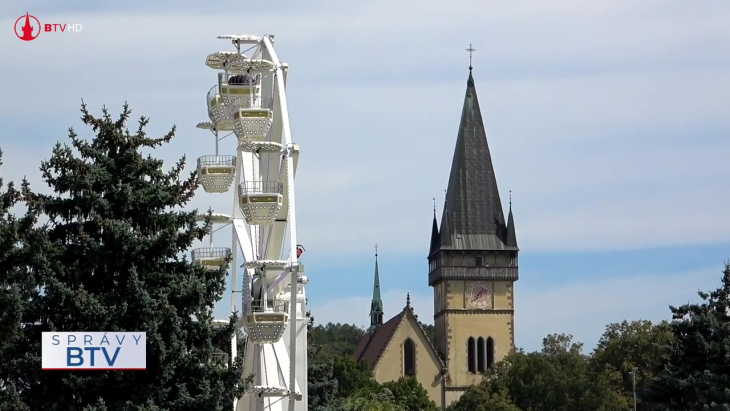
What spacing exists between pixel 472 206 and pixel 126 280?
A: 3566 inches

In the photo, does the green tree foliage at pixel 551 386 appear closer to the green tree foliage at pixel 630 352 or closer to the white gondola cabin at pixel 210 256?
the green tree foliage at pixel 630 352

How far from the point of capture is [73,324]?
38.3 m

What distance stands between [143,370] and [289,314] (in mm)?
6313

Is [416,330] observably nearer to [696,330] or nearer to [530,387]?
[530,387]

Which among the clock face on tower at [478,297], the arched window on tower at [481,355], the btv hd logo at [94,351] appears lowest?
the btv hd logo at [94,351]

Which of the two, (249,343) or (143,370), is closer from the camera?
(143,370)

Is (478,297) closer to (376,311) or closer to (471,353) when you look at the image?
(471,353)

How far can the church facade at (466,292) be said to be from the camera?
127500mm

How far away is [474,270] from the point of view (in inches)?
5044

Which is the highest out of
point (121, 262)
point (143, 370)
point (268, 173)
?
point (268, 173)

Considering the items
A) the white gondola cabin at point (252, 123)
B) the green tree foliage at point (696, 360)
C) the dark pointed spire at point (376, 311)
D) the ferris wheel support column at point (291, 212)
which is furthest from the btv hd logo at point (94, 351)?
the dark pointed spire at point (376, 311)

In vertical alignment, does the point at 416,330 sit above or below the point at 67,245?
above

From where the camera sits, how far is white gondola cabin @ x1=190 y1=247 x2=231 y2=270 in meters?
43.8

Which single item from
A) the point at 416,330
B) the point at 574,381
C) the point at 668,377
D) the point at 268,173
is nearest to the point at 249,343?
the point at 268,173
